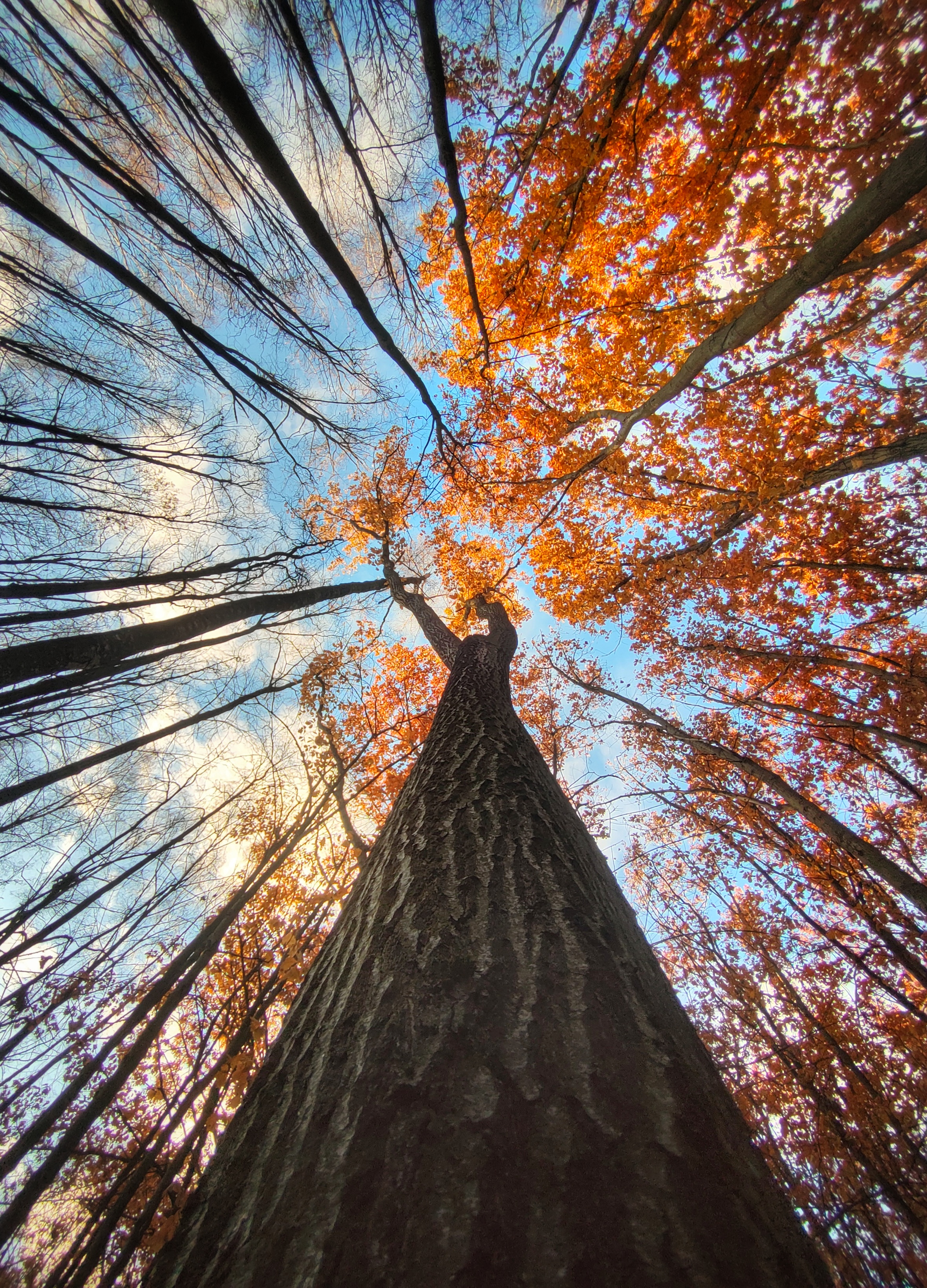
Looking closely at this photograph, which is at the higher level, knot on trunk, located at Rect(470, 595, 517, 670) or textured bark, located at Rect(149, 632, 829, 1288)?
knot on trunk, located at Rect(470, 595, 517, 670)

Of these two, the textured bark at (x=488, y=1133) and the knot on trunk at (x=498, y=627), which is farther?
the knot on trunk at (x=498, y=627)

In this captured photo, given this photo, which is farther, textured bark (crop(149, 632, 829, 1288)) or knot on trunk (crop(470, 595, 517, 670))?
knot on trunk (crop(470, 595, 517, 670))

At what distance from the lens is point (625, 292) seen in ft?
28.3

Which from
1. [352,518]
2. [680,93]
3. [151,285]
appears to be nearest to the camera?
[151,285]

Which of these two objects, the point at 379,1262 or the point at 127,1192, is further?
the point at 127,1192

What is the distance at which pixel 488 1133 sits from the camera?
0.95m

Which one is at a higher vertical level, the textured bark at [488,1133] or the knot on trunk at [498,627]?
the knot on trunk at [498,627]

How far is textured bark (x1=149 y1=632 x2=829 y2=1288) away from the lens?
797 millimetres

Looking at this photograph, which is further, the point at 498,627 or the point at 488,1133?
the point at 498,627

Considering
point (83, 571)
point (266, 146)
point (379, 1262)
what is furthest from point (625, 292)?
point (379, 1262)

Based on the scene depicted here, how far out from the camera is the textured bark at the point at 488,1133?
797 mm

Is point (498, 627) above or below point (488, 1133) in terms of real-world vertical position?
above

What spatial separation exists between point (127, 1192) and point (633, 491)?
44.9ft

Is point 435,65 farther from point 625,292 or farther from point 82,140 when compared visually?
point 625,292
